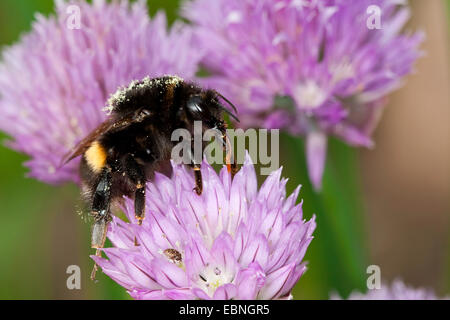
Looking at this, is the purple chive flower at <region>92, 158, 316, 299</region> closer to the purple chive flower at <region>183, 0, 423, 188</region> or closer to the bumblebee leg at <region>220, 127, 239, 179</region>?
the bumblebee leg at <region>220, 127, 239, 179</region>

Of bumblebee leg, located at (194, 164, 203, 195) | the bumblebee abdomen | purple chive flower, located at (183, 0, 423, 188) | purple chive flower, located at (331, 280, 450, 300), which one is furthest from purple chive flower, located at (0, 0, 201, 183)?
purple chive flower, located at (331, 280, 450, 300)

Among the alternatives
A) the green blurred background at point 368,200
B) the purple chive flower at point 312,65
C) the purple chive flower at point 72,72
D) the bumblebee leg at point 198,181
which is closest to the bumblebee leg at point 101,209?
the bumblebee leg at point 198,181

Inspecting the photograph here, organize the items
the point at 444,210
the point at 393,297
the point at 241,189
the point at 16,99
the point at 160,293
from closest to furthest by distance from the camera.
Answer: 1. the point at 160,293
2. the point at 241,189
3. the point at 393,297
4. the point at 16,99
5. the point at 444,210

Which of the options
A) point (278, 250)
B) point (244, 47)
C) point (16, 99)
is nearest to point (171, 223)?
point (278, 250)

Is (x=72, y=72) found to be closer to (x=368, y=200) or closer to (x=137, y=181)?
(x=137, y=181)

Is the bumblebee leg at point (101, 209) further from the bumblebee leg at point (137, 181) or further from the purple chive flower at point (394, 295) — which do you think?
the purple chive flower at point (394, 295)

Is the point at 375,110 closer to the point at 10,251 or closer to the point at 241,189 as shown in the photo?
the point at 241,189

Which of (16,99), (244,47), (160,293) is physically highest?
(244,47)
